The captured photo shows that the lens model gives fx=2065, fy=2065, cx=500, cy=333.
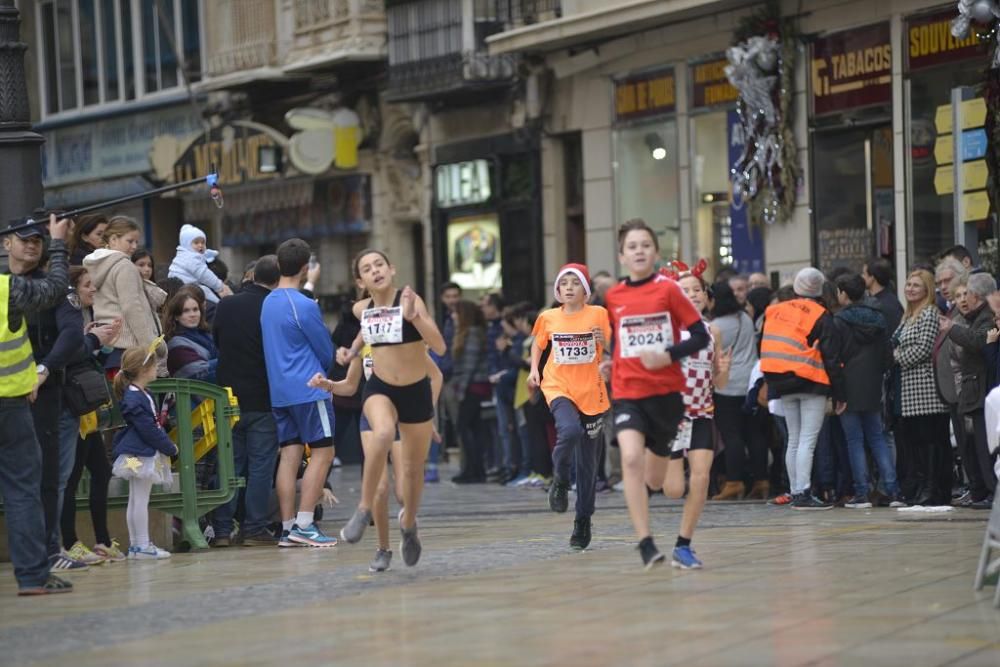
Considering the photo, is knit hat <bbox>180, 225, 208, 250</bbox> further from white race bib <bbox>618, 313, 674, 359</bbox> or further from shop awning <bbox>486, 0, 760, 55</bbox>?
shop awning <bbox>486, 0, 760, 55</bbox>

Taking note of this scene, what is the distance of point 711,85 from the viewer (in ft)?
81.0

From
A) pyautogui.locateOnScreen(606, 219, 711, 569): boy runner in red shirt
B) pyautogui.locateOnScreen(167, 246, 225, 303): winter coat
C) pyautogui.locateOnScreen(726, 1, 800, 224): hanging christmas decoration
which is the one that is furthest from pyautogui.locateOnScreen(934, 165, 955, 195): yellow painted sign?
pyautogui.locateOnScreen(606, 219, 711, 569): boy runner in red shirt

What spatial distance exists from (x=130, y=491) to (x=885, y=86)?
11067mm

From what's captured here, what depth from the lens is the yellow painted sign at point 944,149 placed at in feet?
68.5

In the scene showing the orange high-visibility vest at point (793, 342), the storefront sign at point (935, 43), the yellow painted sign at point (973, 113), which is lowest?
the orange high-visibility vest at point (793, 342)

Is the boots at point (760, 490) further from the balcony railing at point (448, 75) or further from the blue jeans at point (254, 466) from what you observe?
the balcony railing at point (448, 75)

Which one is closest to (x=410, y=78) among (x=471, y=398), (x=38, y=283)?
(x=471, y=398)

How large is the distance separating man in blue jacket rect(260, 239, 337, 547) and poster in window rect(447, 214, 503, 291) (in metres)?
14.7

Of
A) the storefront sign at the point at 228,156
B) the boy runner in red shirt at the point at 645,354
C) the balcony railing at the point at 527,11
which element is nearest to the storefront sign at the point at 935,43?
the balcony railing at the point at 527,11

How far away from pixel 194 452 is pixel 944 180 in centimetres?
950

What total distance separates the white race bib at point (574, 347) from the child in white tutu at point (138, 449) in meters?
2.70

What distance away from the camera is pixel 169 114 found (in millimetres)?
37781

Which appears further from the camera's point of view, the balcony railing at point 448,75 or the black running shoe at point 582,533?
the balcony railing at point 448,75

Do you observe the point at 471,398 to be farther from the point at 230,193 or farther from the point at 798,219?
the point at 230,193
